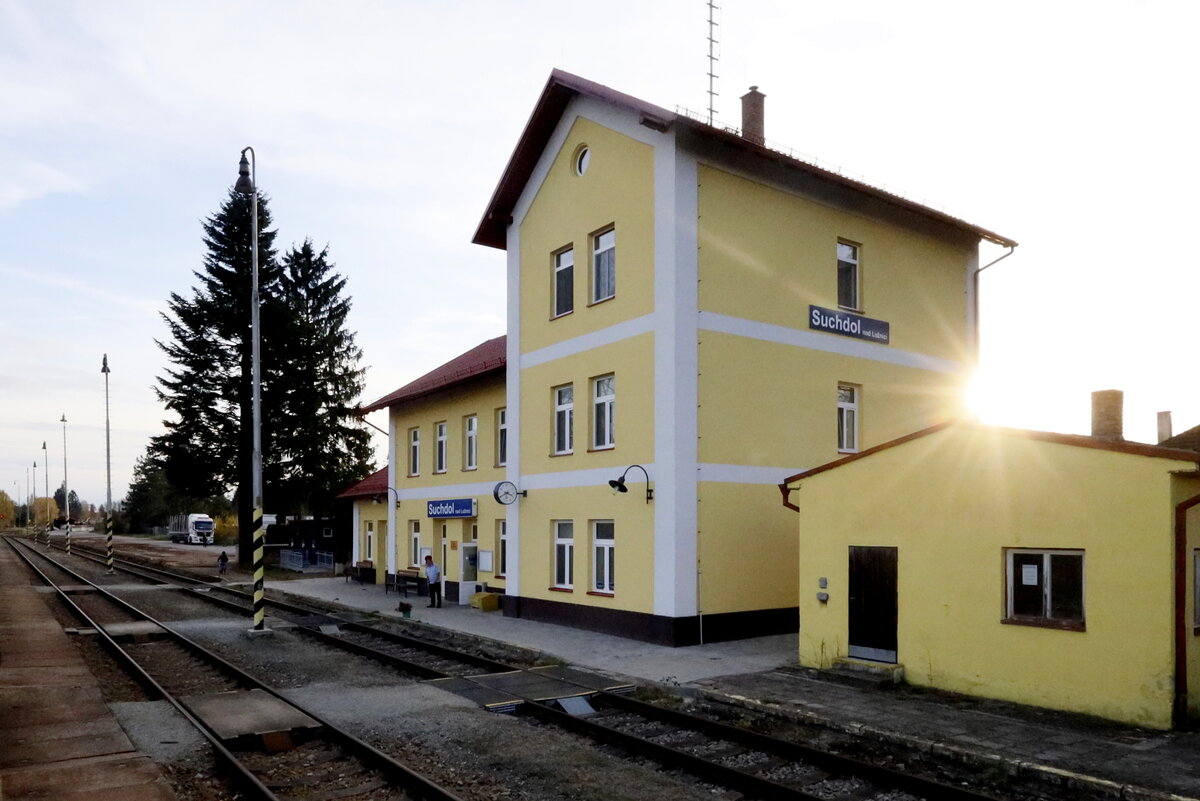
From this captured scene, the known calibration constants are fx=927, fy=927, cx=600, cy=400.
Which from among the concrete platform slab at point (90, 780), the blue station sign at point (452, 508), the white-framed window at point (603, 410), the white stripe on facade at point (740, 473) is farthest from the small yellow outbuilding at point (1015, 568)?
the blue station sign at point (452, 508)

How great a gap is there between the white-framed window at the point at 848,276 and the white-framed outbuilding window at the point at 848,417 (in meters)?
1.77

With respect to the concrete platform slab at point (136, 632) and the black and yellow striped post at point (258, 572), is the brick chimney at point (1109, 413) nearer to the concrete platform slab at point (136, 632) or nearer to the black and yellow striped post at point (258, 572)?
the black and yellow striped post at point (258, 572)

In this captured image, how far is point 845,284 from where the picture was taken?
65.5 feet

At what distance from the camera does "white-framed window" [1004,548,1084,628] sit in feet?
35.3

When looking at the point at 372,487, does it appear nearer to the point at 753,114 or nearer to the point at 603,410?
the point at 603,410

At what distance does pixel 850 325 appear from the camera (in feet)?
64.3

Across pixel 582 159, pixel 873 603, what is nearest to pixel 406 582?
pixel 582 159

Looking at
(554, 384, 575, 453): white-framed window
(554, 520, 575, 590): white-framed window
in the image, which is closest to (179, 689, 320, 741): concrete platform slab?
(554, 520, 575, 590): white-framed window

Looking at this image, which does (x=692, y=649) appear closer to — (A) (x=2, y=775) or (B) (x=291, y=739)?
(B) (x=291, y=739)

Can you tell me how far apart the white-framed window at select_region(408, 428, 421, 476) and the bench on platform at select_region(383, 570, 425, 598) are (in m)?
3.07

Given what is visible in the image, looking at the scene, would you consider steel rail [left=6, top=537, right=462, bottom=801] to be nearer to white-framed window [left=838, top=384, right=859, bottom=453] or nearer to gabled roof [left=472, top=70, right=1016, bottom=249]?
gabled roof [left=472, top=70, right=1016, bottom=249]

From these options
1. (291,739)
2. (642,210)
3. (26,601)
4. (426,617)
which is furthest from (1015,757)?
(26,601)

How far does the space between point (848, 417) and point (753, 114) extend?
23.1 ft

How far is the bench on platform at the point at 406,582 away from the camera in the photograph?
2664cm
